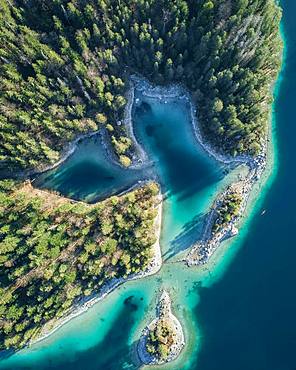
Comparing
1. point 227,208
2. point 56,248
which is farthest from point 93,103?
point 227,208

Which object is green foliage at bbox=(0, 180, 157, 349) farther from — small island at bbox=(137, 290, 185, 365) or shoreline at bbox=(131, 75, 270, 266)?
small island at bbox=(137, 290, 185, 365)

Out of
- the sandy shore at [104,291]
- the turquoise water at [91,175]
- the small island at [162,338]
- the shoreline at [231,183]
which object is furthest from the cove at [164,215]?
the small island at [162,338]

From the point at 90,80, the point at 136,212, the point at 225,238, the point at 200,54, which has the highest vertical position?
the point at 200,54

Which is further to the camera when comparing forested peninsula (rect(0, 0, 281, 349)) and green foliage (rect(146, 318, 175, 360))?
green foliage (rect(146, 318, 175, 360))

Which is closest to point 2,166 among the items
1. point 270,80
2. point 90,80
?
point 90,80

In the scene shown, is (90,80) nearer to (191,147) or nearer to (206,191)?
(191,147)

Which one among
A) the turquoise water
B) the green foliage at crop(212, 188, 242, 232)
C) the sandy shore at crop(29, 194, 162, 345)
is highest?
the turquoise water

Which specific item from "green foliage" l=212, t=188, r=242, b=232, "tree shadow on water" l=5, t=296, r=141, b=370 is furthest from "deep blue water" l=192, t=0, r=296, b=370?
"tree shadow on water" l=5, t=296, r=141, b=370
